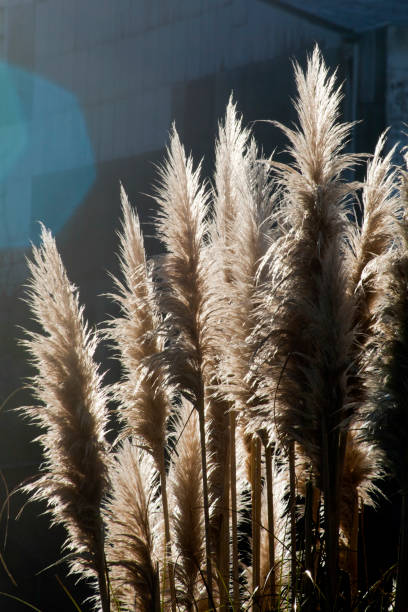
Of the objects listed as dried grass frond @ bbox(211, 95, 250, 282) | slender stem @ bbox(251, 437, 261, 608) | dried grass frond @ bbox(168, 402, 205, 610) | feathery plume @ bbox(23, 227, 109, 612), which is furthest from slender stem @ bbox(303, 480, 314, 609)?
dried grass frond @ bbox(211, 95, 250, 282)

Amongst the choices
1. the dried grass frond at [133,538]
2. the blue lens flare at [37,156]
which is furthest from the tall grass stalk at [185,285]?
the blue lens flare at [37,156]

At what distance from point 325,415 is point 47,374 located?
2.99 ft

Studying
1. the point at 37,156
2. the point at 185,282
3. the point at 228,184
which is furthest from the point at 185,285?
the point at 37,156

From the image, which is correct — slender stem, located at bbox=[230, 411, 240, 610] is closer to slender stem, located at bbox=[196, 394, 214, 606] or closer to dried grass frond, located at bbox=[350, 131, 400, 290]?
slender stem, located at bbox=[196, 394, 214, 606]

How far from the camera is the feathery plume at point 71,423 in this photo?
224cm

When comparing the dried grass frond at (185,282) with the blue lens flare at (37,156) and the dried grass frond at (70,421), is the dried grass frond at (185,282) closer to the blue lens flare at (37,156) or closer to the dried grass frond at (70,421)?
the dried grass frond at (70,421)

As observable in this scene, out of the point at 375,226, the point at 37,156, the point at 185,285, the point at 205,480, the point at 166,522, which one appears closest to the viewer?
the point at 375,226

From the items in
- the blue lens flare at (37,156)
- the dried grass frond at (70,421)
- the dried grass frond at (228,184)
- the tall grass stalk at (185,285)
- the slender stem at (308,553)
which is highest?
the blue lens flare at (37,156)

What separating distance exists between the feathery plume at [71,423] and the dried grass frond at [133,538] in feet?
0.34

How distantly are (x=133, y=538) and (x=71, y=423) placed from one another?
0.43 metres

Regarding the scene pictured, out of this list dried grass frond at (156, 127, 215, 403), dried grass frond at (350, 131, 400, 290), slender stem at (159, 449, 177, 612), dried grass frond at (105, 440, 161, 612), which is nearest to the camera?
dried grass frond at (350, 131, 400, 290)

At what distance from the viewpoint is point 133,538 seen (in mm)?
2328

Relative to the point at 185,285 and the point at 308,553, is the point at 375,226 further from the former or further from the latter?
the point at 308,553

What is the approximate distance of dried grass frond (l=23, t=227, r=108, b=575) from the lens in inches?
88.1
